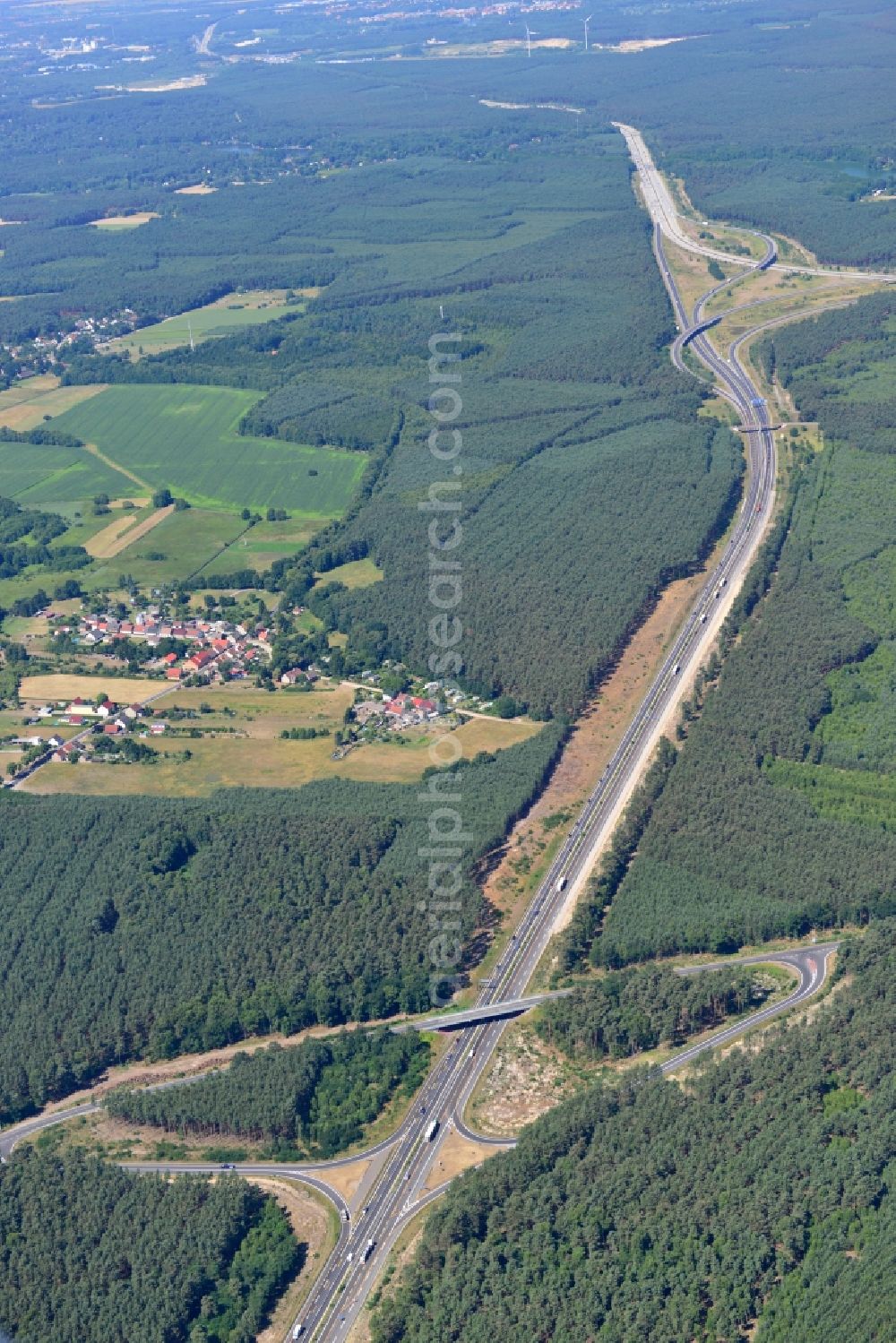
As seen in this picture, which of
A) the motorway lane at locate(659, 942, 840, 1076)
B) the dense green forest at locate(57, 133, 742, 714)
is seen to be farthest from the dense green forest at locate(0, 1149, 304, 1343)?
the dense green forest at locate(57, 133, 742, 714)

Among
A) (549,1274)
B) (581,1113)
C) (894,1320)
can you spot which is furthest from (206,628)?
(894,1320)

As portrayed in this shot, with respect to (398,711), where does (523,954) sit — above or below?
below

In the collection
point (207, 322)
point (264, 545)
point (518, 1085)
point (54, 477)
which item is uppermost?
point (207, 322)

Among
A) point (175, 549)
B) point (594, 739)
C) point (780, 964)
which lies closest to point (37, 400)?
point (175, 549)

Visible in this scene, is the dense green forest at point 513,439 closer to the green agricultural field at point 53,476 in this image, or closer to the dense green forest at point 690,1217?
the green agricultural field at point 53,476

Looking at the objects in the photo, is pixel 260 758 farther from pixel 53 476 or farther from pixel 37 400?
pixel 37 400

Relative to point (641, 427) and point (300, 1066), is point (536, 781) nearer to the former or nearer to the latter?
point (300, 1066)

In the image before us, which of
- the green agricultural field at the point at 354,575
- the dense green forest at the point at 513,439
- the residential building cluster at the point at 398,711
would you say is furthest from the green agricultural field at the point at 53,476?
the residential building cluster at the point at 398,711
